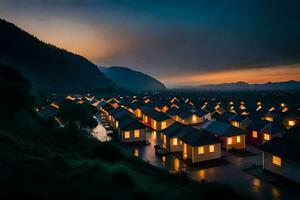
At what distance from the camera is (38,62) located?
16050 cm

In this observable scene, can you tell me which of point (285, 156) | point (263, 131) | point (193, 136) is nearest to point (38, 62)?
point (193, 136)

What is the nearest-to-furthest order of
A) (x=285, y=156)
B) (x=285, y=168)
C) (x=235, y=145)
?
1. (x=285, y=156)
2. (x=285, y=168)
3. (x=235, y=145)

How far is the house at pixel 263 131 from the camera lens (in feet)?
118

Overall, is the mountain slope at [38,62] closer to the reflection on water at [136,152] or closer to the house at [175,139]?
the reflection on water at [136,152]

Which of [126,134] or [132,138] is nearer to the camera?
[126,134]

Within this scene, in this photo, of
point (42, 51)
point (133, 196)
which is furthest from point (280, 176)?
point (42, 51)

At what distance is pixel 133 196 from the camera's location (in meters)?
10.9

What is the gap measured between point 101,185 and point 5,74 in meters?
31.3

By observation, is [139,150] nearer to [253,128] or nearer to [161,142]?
[161,142]

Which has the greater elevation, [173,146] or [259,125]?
[259,125]

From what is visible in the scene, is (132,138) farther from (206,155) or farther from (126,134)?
(206,155)

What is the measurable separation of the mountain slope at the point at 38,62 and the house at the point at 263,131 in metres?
127

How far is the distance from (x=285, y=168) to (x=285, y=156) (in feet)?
4.29

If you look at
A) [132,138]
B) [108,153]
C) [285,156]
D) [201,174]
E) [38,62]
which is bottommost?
[201,174]
